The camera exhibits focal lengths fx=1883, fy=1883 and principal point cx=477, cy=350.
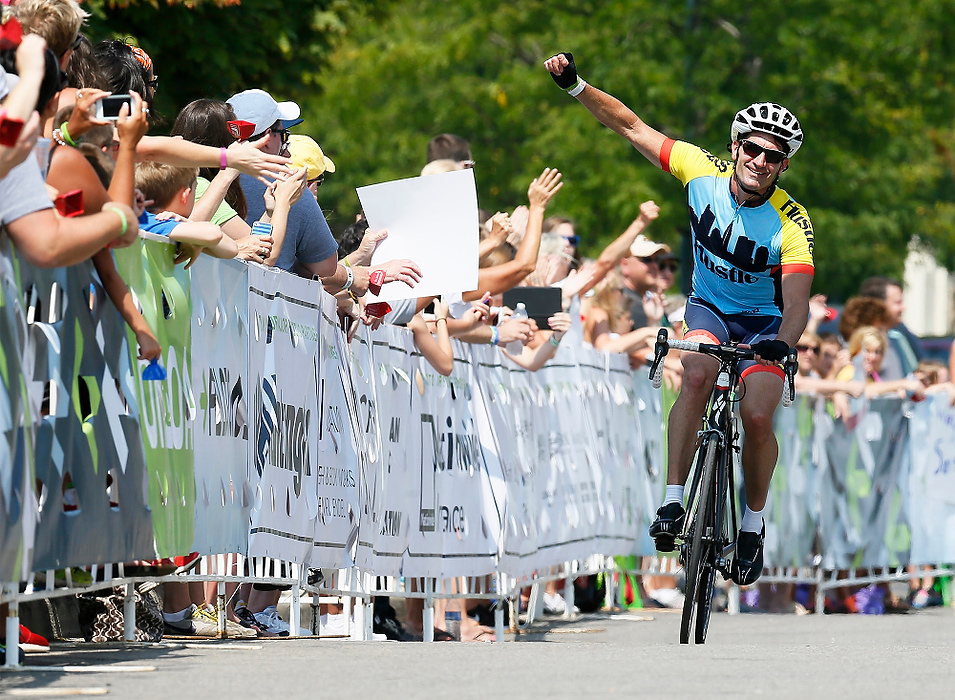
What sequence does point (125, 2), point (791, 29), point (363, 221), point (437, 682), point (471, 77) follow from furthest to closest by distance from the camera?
point (471, 77)
point (791, 29)
point (125, 2)
point (363, 221)
point (437, 682)

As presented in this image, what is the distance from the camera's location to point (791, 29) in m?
28.0

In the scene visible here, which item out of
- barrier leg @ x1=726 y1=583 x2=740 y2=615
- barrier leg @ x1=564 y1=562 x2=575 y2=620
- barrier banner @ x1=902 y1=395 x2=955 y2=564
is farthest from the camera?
barrier banner @ x1=902 y1=395 x2=955 y2=564

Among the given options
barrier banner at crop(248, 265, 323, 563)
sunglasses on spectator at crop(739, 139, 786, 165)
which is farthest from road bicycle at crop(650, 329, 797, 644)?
barrier banner at crop(248, 265, 323, 563)

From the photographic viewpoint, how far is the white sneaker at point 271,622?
327 inches

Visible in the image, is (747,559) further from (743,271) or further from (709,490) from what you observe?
(743,271)

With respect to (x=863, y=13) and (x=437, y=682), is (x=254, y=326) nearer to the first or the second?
(x=437, y=682)

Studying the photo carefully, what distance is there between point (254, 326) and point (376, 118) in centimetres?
2832

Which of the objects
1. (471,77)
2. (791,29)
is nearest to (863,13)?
(791,29)

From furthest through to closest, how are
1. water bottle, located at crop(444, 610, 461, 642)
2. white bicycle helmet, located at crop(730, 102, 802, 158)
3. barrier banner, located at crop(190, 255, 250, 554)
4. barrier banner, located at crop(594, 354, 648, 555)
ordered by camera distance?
barrier banner, located at crop(594, 354, 648, 555) → water bottle, located at crop(444, 610, 461, 642) → white bicycle helmet, located at crop(730, 102, 802, 158) → barrier banner, located at crop(190, 255, 250, 554)

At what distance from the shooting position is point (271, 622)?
27.4 feet

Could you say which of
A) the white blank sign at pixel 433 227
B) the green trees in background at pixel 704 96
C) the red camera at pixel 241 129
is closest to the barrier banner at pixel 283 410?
the red camera at pixel 241 129

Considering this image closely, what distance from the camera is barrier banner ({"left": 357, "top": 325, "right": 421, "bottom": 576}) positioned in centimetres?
909

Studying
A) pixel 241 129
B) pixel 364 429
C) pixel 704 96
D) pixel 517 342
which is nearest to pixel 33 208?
pixel 241 129

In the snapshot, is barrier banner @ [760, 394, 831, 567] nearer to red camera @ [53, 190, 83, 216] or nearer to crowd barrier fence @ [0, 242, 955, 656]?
crowd barrier fence @ [0, 242, 955, 656]
